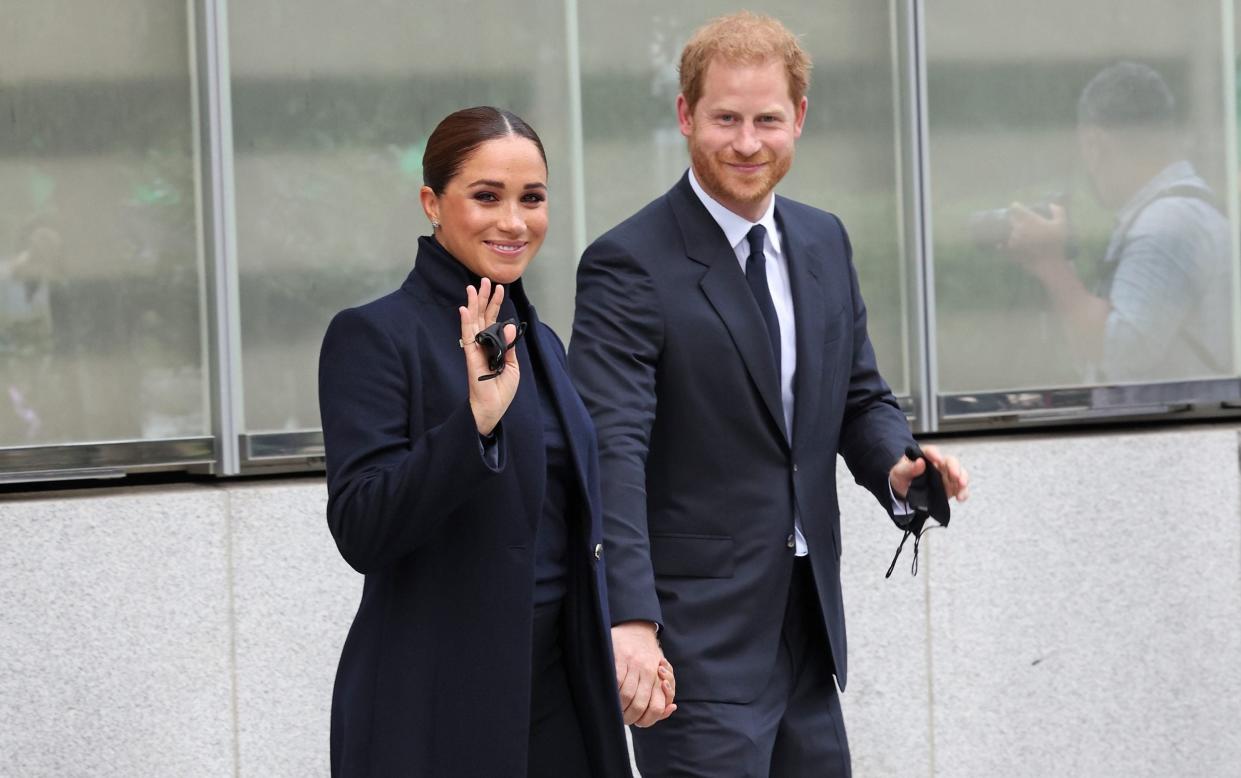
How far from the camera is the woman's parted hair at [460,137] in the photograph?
2965 millimetres

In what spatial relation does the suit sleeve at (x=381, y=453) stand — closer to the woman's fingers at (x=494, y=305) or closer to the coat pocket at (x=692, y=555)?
the woman's fingers at (x=494, y=305)

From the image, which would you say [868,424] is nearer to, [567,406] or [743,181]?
[743,181]

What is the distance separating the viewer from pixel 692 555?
143 inches

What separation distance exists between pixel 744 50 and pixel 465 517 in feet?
4.40

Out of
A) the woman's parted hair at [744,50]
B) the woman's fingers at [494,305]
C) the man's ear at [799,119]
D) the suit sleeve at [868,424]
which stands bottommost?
the suit sleeve at [868,424]

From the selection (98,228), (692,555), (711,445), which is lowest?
(692,555)

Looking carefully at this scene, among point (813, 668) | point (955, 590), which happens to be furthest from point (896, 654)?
point (813, 668)

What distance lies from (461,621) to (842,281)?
1444 millimetres

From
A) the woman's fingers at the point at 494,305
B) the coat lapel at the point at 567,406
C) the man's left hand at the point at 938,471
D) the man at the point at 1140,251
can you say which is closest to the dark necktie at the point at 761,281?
the man's left hand at the point at 938,471

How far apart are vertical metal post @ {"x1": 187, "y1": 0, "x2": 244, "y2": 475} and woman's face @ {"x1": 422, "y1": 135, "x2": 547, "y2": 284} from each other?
2.67 metres

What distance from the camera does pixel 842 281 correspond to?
3900 mm

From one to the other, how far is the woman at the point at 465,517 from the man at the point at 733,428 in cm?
47

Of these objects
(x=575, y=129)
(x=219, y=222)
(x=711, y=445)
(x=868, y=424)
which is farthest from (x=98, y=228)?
(x=868, y=424)

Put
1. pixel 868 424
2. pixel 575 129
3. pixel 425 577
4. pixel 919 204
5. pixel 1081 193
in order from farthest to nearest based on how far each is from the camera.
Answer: pixel 1081 193 < pixel 919 204 < pixel 575 129 < pixel 868 424 < pixel 425 577
